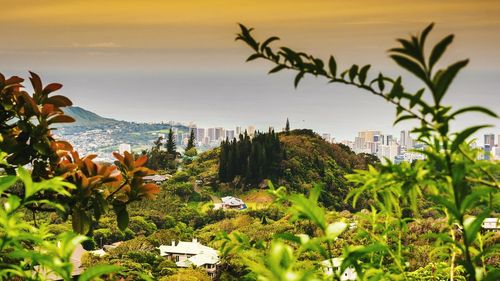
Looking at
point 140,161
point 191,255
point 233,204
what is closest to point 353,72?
point 140,161

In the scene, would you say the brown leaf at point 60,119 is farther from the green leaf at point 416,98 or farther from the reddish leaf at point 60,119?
the green leaf at point 416,98

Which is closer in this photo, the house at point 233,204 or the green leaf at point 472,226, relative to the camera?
the green leaf at point 472,226

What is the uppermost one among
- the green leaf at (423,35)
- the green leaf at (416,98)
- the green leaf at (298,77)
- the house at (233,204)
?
the green leaf at (423,35)

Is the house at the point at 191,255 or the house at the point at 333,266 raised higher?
the house at the point at 333,266

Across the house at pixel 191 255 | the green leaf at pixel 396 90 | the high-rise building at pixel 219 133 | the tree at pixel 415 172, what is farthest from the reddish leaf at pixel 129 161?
the high-rise building at pixel 219 133

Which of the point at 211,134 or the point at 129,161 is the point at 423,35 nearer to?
the point at 129,161

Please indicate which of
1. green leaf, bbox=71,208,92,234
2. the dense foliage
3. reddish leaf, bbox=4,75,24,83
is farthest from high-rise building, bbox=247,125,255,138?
green leaf, bbox=71,208,92,234
